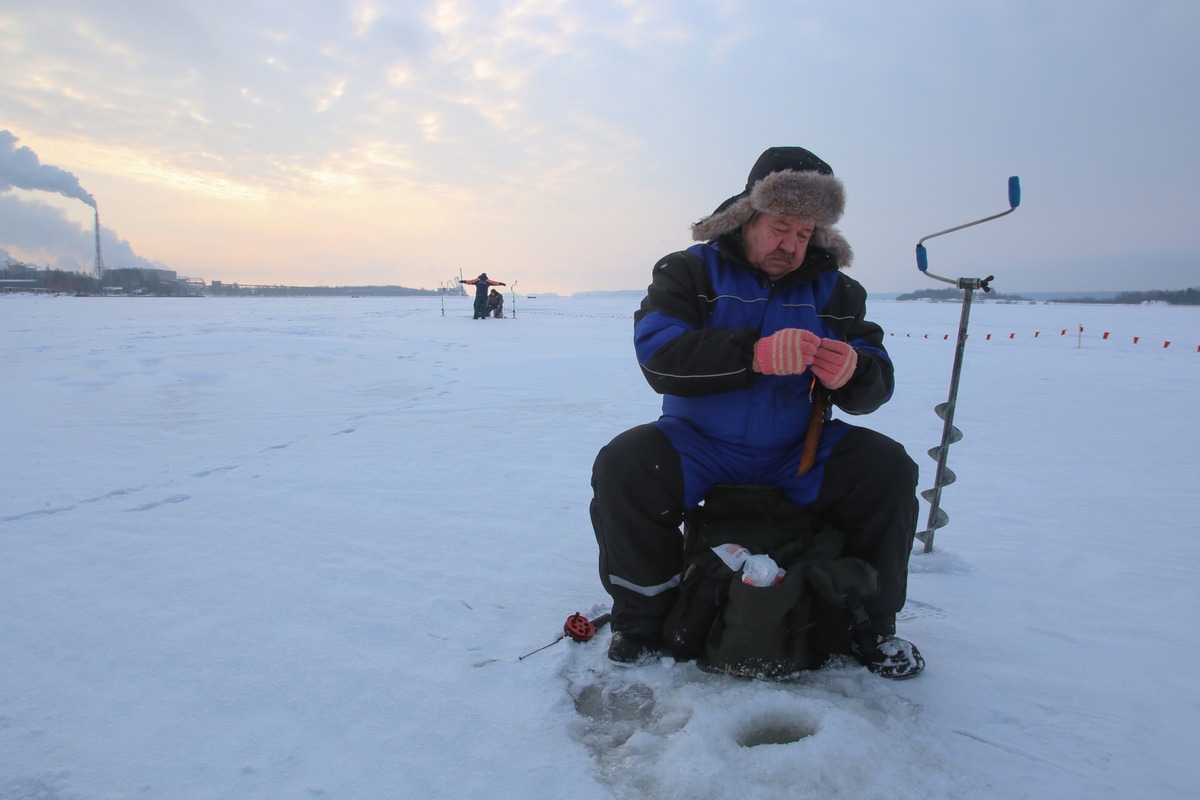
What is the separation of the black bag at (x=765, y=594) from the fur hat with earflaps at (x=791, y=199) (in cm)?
79

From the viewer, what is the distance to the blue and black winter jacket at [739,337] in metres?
1.63

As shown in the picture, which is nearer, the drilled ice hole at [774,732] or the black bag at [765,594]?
the drilled ice hole at [774,732]

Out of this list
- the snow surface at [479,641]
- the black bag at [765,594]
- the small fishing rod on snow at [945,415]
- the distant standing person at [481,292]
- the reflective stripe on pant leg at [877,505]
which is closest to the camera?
the snow surface at [479,641]

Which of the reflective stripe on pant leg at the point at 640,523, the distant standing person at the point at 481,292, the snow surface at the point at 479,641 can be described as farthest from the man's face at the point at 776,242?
the distant standing person at the point at 481,292

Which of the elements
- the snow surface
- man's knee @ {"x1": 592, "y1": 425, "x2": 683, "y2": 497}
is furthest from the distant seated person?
man's knee @ {"x1": 592, "y1": 425, "x2": 683, "y2": 497}

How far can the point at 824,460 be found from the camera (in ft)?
5.70

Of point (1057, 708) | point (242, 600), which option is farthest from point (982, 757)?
point (242, 600)

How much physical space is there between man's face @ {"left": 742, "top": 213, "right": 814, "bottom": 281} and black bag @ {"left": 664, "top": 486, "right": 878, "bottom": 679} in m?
0.67

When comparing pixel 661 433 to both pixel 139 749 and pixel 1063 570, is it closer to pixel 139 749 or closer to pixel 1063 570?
pixel 139 749

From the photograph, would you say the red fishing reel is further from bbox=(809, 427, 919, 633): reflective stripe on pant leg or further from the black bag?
bbox=(809, 427, 919, 633): reflective stripe on pant leg

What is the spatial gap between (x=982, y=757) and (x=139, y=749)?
1.71 m

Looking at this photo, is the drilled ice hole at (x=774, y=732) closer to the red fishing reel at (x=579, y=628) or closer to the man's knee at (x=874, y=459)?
the red fishing reel at (x=579, y=628)

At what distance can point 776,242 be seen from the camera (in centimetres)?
178

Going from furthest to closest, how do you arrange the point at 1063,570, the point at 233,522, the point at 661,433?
the point at 233,522
the point at 1063,570
the point at 661,433
